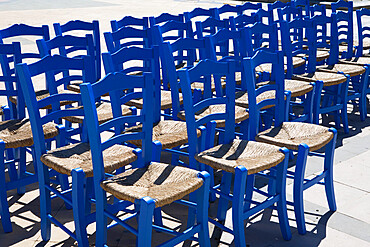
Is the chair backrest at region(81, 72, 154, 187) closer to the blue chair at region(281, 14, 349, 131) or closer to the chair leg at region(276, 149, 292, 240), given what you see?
the chair leg at region(276, 149, 292, 240)

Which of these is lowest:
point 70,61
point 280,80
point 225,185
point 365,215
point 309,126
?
point 365,215

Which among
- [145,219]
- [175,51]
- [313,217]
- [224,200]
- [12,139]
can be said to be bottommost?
[313,217]

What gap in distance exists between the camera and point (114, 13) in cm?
1460

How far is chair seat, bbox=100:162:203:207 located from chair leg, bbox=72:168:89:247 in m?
0.17

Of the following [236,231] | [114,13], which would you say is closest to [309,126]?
[236,231]

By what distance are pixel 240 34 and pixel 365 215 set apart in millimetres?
1767

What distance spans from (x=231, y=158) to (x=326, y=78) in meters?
2.38

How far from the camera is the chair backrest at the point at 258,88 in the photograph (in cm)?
330

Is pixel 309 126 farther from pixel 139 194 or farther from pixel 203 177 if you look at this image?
pixel 139 194

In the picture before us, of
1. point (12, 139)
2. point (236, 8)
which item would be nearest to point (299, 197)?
point (12, 139)

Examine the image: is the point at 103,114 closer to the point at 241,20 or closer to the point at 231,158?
the point at 231,158

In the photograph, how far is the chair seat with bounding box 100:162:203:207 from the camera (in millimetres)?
2551

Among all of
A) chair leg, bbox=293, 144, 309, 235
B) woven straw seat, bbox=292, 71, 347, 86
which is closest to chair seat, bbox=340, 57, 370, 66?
woven straw seat, bbox=292, 71, 347, 86

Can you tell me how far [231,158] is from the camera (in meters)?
3.09
